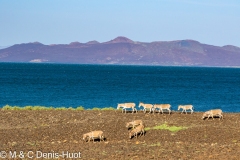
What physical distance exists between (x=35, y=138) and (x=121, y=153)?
708cm

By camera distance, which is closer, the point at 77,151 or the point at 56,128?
the point at 77,151

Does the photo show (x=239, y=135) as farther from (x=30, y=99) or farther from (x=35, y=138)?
(x=30, y=99)

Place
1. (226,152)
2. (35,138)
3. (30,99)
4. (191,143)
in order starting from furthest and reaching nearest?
(30,99) → (35,138) → (191,143) → (226,152)

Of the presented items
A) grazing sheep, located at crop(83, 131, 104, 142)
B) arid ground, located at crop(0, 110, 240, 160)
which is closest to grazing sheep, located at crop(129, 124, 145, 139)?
arid ground, located at crop(0, 110, 240, 160)

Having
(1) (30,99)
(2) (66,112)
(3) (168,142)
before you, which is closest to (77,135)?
(3) (168,142)

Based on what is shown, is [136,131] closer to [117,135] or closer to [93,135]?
[117,135]

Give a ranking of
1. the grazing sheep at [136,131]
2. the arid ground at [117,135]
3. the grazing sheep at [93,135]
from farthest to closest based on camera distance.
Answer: the grazing sheep at [136,131], the grazing sheep at [93,135], the arid ground at [117,135]

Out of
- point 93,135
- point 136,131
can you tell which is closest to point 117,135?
point 136,131

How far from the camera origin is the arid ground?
20041 mm

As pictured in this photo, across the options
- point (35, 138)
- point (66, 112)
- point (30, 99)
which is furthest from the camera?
point (30, 99)

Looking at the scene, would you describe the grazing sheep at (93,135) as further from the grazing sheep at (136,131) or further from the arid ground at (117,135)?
the grazing sheep at (136,131)

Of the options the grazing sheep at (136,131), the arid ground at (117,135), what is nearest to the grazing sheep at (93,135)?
the arid ground at (117,135)

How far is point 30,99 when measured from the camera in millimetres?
63906

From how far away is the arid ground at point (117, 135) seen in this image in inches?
789
